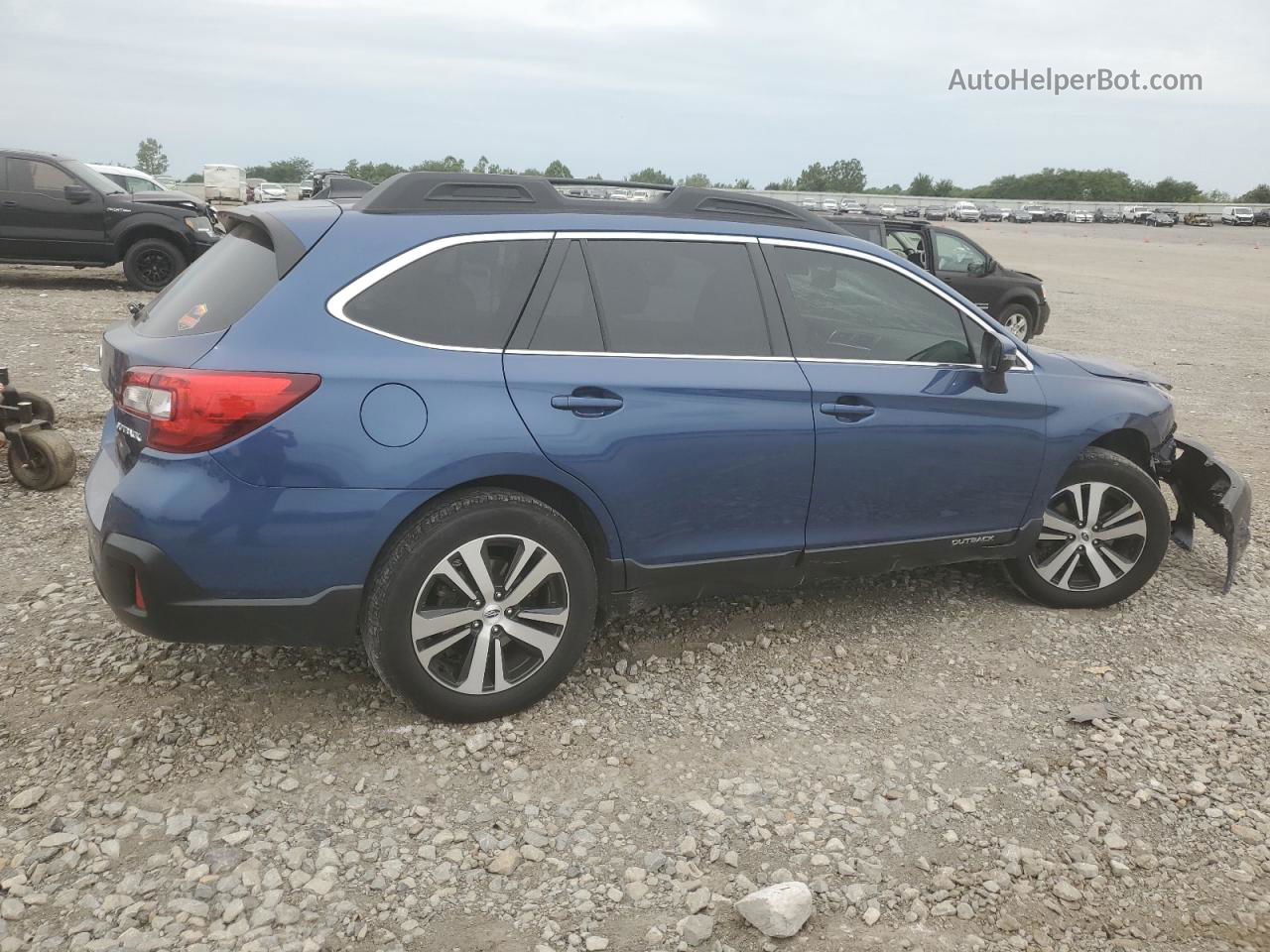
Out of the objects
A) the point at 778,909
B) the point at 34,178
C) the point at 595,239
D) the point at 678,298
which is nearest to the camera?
the point at 778,909

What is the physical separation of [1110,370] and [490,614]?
3.13 metres

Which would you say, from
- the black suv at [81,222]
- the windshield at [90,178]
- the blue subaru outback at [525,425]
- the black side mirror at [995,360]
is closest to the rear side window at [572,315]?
the blue subaru outback at [525,425]

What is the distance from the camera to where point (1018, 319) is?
43.3 feet

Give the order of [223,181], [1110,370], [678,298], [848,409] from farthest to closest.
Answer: [223,181] → [1110,370] → [848,409] → [678,298]

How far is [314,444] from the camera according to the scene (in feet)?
9.95

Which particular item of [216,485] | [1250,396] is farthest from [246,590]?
[1250,396]

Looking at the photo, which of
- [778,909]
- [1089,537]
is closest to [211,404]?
[778,909]

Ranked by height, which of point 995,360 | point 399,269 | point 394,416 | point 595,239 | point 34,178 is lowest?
point 394,416

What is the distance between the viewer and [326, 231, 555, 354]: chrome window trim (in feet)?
10.4

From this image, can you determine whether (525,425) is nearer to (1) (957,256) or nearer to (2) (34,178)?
(1) (957,256)

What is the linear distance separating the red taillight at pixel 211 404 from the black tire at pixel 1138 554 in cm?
322

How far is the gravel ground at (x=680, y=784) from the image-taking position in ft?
8.79

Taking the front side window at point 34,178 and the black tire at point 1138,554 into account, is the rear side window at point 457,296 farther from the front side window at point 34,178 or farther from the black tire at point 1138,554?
the front side window at point 34,178

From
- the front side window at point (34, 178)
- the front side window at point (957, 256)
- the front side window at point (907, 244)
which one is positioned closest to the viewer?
the front side window at point (907, 244)
